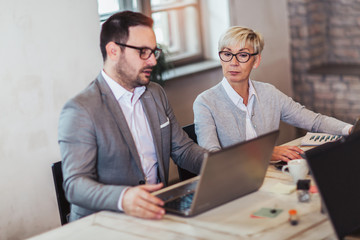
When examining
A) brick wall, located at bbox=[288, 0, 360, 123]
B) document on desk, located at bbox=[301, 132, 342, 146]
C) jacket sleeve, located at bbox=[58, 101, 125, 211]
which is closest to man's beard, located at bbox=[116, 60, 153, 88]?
jacket sleeve, located at bbox=[58, 101, 125, 211]

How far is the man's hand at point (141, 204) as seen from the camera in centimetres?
185

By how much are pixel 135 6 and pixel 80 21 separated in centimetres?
97

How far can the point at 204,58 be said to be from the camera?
495 cm

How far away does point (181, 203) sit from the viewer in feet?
6.44

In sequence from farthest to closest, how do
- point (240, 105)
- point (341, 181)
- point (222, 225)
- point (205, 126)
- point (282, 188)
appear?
point (240, 105) → point (205, 126) → point (282, 188) → point (222, 225) → point (341, 181)

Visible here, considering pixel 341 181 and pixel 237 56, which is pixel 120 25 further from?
pixel 341 181

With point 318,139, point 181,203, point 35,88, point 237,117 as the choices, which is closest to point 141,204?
point 181,203

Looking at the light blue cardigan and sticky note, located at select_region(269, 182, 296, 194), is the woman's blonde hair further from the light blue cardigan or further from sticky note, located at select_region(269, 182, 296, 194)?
sticky note, located at select_region(269, 182, 296, 194)

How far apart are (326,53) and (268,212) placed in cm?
406

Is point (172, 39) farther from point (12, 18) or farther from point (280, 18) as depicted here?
point (12, 18)

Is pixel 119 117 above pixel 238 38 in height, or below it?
below

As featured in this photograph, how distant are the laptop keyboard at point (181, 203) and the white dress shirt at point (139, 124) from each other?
376mm

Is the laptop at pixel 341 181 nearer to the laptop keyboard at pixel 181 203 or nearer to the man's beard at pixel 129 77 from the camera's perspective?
the laptop keyboard at pixel 181 203

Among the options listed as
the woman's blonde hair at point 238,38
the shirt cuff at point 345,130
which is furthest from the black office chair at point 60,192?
the shirt cuff at point 345,130
